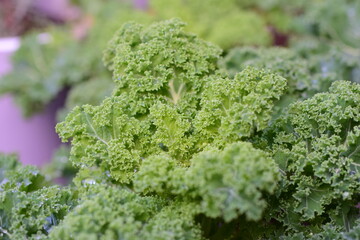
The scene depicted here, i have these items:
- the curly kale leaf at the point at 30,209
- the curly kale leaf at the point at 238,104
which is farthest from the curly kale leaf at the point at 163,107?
the curly kale leaf at the point at 30,209

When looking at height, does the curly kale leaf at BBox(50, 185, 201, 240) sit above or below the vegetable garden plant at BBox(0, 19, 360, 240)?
below

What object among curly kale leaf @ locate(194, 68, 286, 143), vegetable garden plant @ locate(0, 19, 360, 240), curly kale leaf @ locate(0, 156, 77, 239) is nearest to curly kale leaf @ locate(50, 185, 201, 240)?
vegetable garden plant @ locate(0, 19, 360, 240)

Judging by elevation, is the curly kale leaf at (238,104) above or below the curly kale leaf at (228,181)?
above

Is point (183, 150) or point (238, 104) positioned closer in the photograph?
point (238, 104)

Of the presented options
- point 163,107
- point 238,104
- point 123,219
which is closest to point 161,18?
point 163,107

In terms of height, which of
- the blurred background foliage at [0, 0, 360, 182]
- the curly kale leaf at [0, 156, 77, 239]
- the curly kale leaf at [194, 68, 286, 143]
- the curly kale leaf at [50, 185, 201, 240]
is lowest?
the curly kale leaf at [50, 185, 201, 240]

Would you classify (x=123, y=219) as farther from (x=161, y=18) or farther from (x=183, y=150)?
(x=161, y=18)

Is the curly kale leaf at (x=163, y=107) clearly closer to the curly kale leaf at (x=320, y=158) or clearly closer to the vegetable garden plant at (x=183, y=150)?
the vegetable garden plant at (x=183, y=150)

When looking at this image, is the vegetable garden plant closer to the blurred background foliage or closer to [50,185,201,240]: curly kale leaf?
[50,185,201,240]: curly kale leaf
